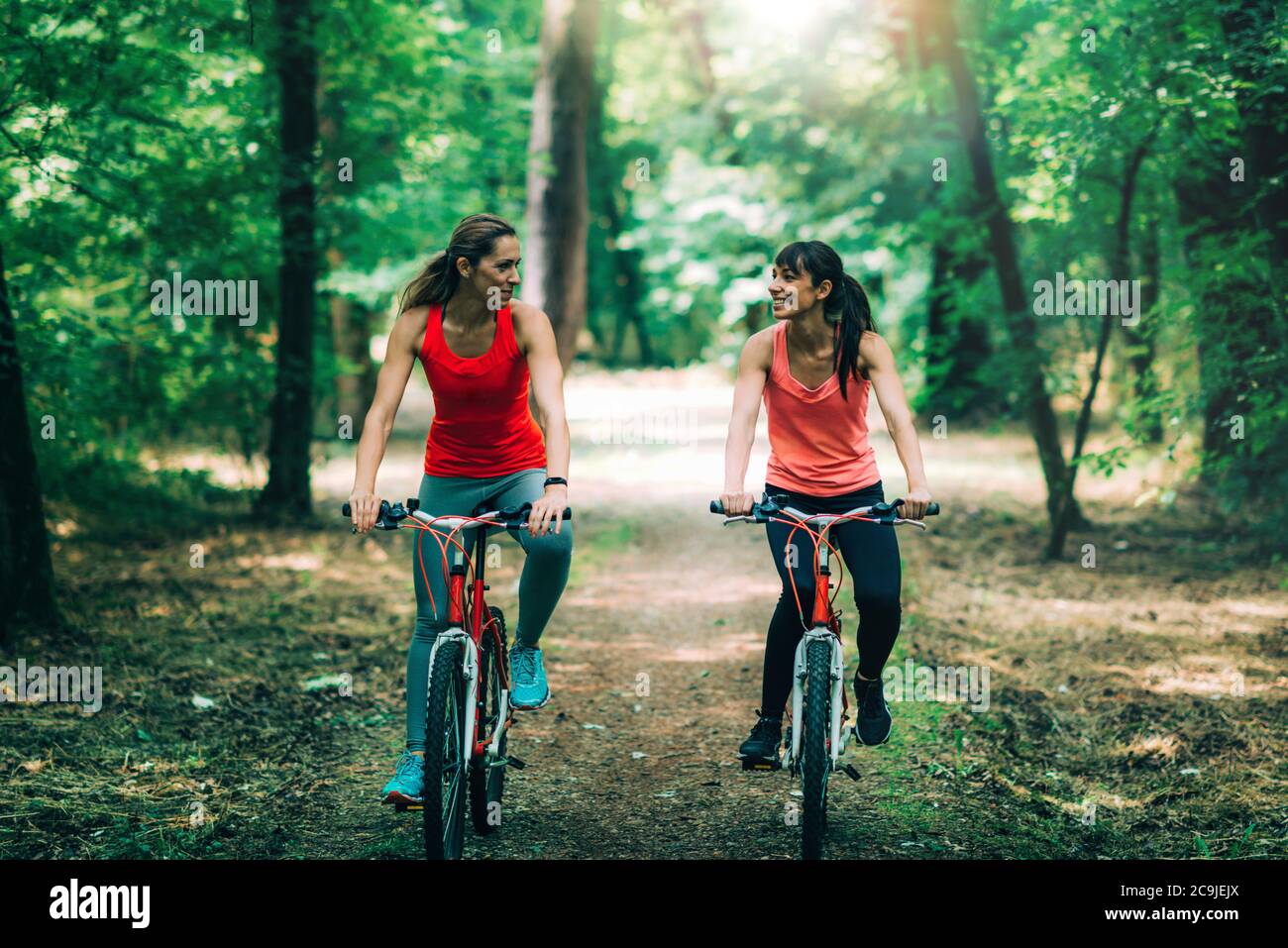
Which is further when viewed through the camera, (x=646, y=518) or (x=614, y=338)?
(x=614, y=338)

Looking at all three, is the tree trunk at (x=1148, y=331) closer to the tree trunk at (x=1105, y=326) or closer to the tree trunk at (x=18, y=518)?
the tree trunk at (x=1105, y=326)

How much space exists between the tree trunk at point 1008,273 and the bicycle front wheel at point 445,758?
7.50 metres

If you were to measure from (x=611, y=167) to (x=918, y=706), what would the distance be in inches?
1156

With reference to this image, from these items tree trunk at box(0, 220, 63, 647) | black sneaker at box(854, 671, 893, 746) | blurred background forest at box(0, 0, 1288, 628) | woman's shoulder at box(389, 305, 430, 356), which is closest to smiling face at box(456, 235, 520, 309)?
woman's shoulder at box(389, 305, 430, 356)

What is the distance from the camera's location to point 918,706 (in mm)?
6570

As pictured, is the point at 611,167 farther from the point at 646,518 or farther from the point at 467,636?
the point at 467,636

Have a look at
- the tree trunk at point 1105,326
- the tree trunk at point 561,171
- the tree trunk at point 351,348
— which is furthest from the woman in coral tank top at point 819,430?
the tree trunk at point 351,348

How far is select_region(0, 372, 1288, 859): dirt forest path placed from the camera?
478 centimetres

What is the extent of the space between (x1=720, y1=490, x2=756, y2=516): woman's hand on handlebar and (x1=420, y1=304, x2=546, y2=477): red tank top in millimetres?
773

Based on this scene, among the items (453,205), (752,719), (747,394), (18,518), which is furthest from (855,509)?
(453,205)

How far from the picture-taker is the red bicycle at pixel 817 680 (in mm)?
4086

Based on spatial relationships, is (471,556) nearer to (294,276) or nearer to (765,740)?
(765,740)

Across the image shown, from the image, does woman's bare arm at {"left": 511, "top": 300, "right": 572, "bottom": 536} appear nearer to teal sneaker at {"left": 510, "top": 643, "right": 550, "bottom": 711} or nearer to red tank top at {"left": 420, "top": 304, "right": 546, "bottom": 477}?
red tank top at {"left": 420, "top": 304, "right": 546, "bottom": 477}
